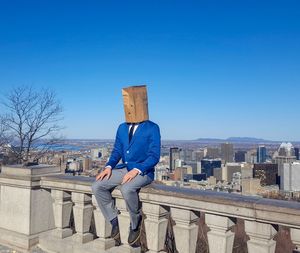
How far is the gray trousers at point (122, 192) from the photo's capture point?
357cm

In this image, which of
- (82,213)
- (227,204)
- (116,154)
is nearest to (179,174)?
(82,213)

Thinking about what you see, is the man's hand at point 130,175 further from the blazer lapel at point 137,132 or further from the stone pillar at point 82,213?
the stone pillar at point 82,213

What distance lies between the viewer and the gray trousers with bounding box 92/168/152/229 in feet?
11.7

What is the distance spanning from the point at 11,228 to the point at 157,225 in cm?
245

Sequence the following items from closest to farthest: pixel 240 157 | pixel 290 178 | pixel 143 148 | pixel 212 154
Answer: pixel 143 148
pixel 290 178
pixel 240 157
pixel 212 154

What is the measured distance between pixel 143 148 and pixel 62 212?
1.62 m

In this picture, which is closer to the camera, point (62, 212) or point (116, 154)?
point (116, 154)

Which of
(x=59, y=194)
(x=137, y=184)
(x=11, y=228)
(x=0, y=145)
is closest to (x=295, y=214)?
(x=137, y=184)

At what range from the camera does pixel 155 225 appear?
363 centimetres

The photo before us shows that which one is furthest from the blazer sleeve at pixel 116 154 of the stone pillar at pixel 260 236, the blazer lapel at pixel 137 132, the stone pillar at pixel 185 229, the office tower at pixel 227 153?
the office tower at pixel 227 153

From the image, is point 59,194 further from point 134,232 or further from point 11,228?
point 134,232

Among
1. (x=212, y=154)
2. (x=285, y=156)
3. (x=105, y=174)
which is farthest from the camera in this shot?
(x=212, y=154)

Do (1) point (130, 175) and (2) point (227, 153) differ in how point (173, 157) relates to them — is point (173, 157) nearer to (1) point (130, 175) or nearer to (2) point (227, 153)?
(2) point (227, 153)

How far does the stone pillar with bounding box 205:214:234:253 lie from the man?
0.78 m
